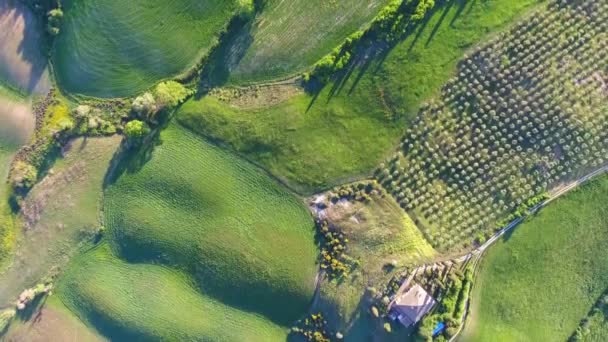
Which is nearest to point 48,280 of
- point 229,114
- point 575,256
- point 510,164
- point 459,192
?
point 229,114

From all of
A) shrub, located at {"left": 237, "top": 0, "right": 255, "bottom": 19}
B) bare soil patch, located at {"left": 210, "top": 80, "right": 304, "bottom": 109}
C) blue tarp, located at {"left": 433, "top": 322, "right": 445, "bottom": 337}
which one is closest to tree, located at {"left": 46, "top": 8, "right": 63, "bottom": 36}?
bare soil patch, located at {"left": 210, "top": 80, "right": 304, "bottom": 109}

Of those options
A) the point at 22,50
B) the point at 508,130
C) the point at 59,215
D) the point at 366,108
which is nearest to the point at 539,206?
the point at 508,130

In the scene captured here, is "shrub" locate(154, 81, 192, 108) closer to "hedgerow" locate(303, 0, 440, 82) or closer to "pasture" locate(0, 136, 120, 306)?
"pasture" locate(0, 136, 120, 306)

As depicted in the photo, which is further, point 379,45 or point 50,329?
point 50,329

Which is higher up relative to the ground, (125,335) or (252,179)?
(252,179)

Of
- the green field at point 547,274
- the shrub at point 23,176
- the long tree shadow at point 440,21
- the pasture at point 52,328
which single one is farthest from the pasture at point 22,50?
the green field at point 547,274

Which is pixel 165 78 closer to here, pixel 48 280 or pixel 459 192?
pixel 48 280

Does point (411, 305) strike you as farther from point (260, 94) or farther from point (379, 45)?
point (379, 45)

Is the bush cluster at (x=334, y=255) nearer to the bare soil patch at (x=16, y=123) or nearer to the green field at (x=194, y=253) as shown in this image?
the green field at (x=194, y=253)
